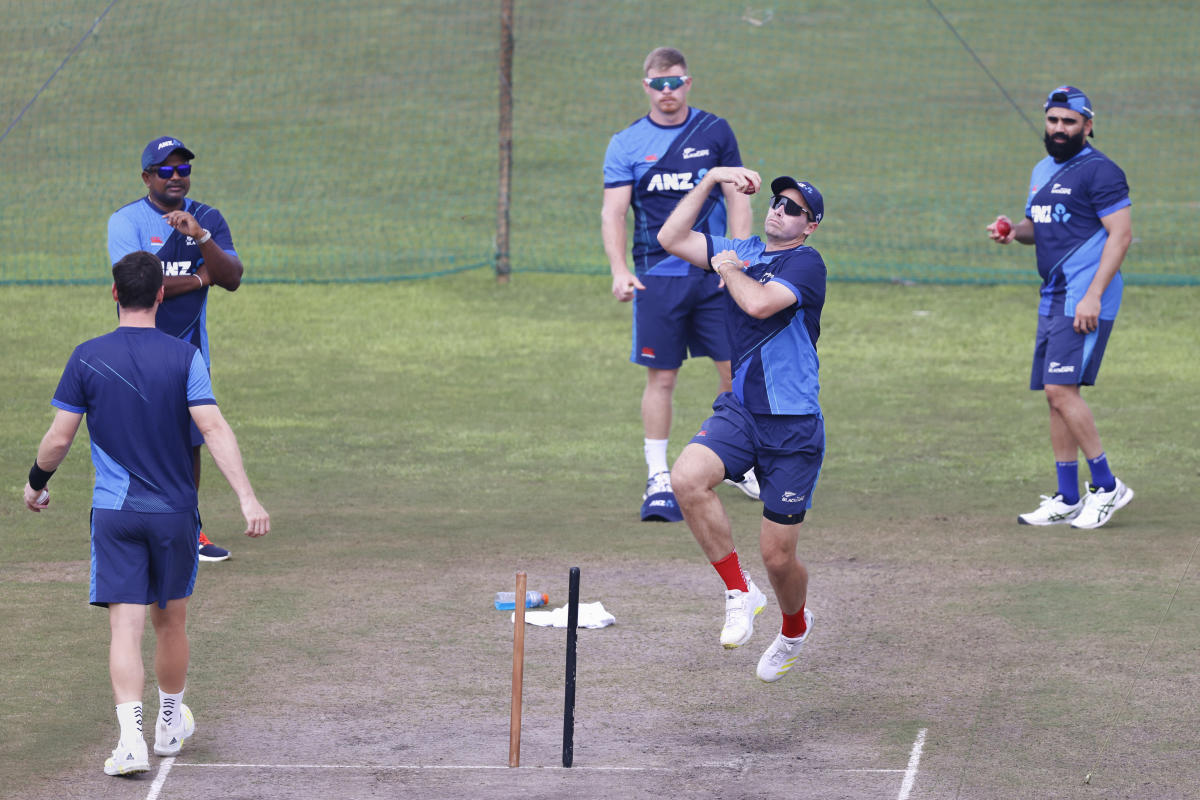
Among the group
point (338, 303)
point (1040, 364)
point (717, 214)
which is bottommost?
point (338, 303)

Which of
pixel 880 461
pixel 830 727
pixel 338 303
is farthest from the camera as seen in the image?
pixel 338 303

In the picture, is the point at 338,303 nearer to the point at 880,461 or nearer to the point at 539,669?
the point at 880,461

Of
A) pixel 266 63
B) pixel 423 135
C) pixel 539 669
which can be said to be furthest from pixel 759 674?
pixel 266 63

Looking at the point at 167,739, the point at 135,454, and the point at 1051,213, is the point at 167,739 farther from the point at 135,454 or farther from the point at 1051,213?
the point at 1051,213

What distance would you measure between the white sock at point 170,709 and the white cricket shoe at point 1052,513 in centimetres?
541

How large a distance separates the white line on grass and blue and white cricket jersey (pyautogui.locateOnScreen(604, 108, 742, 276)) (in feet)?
13.8

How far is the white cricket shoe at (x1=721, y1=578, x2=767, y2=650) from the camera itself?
23.2 feet

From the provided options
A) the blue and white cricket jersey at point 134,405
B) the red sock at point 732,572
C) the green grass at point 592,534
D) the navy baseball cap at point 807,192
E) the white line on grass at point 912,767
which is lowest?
the green grass at point 592,534

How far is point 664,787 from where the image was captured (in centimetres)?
609

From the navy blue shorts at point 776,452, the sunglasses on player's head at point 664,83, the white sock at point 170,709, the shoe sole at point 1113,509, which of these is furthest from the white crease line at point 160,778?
the shoe sole at point 1113,509

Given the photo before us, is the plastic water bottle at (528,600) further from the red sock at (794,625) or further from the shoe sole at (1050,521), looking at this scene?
the shoe sole at (1050,521)

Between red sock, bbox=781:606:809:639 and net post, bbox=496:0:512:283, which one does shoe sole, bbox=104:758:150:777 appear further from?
net post, bbox=496:0:512:283

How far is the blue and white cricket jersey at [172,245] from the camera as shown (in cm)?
870

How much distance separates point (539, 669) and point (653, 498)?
2786mm
